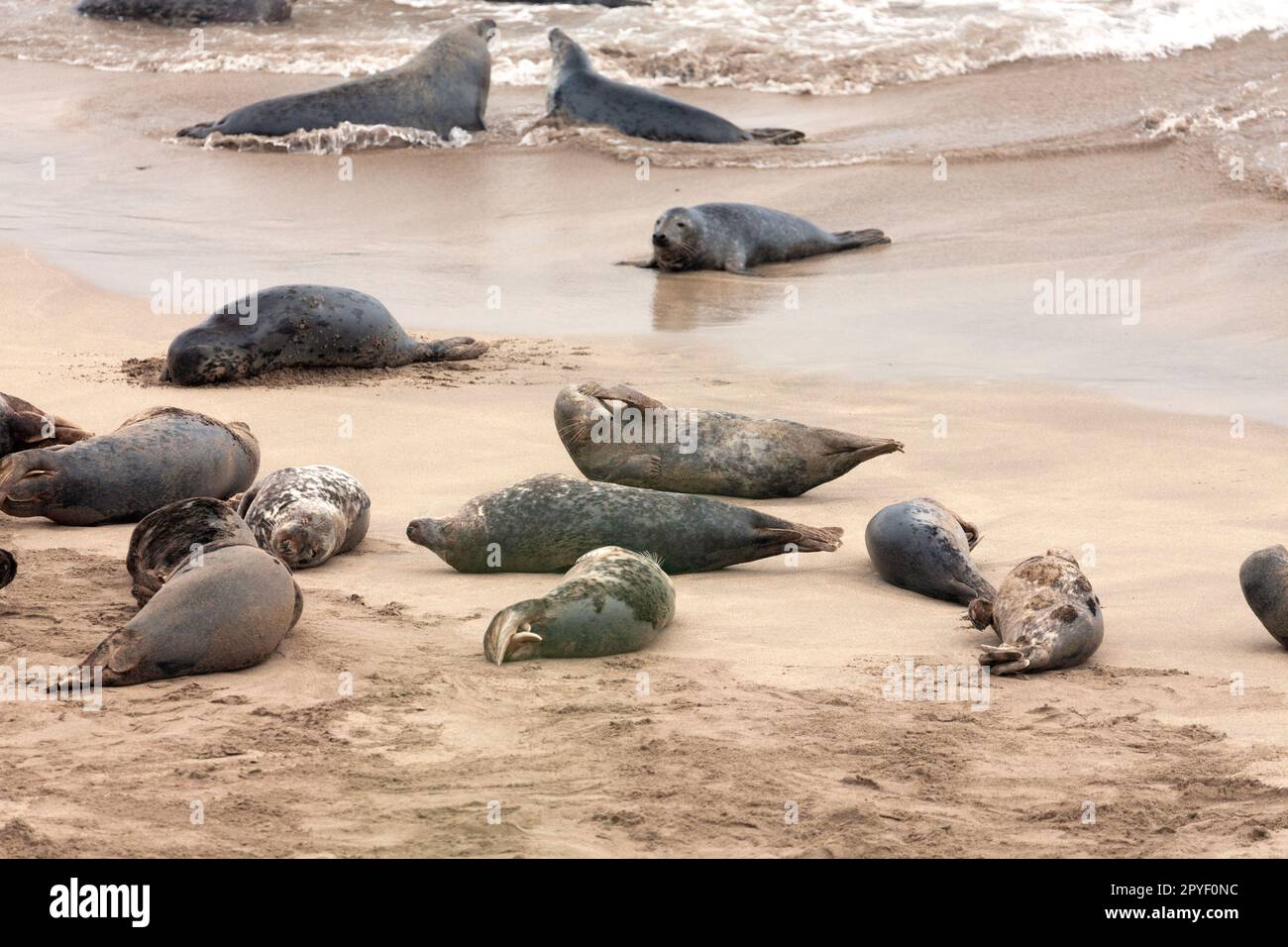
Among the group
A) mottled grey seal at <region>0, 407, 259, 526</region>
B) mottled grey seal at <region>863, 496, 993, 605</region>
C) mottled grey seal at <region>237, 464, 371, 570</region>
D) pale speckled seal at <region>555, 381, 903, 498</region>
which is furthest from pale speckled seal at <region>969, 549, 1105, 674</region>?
mottled grey seal at <region>0, 407, 259, 526</region>

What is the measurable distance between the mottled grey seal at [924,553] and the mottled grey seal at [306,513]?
156 cm

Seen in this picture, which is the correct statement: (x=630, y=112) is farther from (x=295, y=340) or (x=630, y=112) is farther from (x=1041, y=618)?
(x=1041, y=618)

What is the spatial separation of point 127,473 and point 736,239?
18.0 ft

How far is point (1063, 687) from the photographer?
3703mm

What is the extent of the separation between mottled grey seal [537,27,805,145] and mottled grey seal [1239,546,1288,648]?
883 centimetres

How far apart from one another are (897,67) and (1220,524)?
10.5 meters

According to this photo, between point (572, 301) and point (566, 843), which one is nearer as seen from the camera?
point (566, 843)

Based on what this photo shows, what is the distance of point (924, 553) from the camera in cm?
454

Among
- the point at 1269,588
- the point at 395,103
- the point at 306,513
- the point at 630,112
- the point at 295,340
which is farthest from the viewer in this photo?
the point at 395,103

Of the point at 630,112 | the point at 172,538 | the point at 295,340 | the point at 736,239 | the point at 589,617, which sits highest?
the point at 630,112

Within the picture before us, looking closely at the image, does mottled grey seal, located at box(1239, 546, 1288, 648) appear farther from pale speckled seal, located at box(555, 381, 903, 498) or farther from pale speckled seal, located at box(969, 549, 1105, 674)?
pale speckled seal, located at box(555, 381, 903, 498)

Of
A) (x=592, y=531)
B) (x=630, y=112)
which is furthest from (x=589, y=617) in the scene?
(x=630, y=112)
